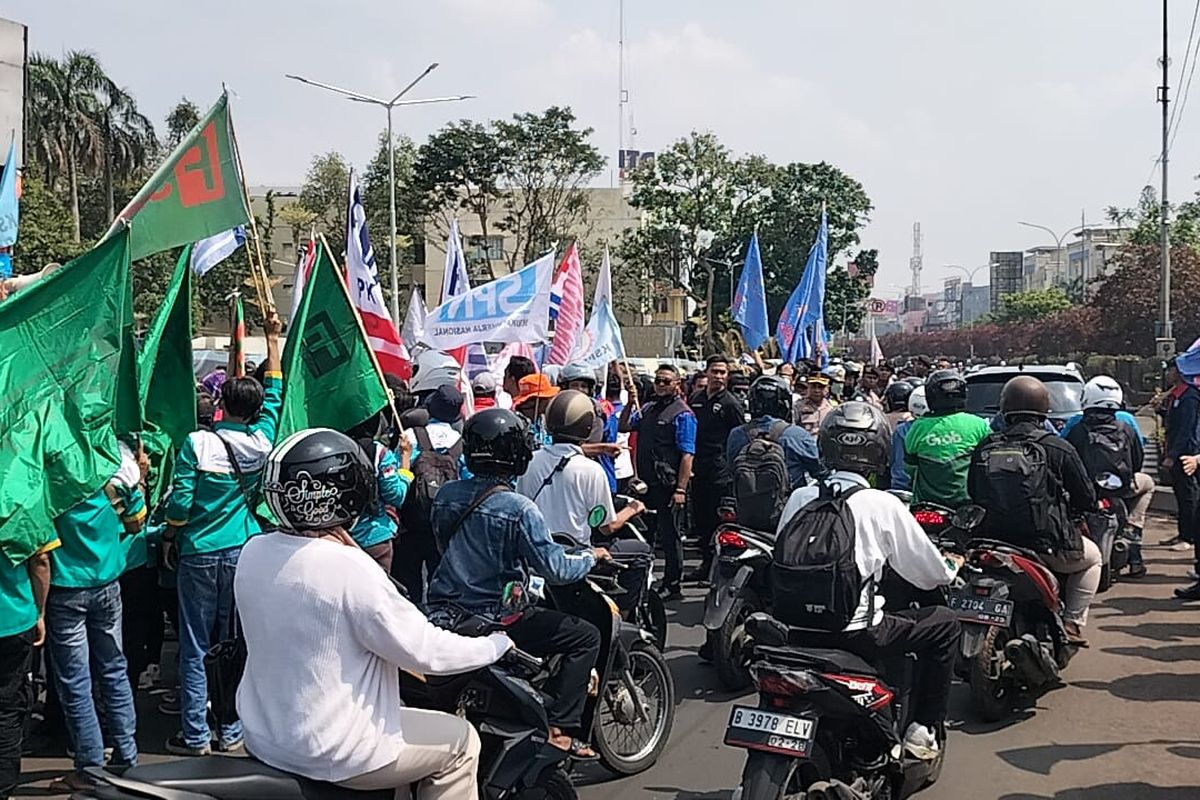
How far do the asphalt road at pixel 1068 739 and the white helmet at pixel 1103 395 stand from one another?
1657 mm

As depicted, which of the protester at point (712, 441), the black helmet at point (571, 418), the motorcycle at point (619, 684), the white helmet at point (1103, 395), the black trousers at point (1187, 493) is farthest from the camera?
the black trousers at point (1187, 493)

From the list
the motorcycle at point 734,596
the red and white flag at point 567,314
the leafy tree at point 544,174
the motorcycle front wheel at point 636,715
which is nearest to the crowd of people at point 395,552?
the motorcycle front wheel at point 636,715

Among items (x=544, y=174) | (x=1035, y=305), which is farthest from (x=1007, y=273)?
(x=544, y=174)

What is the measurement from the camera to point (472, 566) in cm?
475

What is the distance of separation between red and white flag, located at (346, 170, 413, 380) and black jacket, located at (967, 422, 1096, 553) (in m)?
3.72

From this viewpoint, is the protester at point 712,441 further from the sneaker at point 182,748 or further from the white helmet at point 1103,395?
the sneaker at point 182,748

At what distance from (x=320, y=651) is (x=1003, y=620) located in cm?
394

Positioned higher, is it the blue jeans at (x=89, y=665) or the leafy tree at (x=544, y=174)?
the leafy tree at (x=544, y=174)

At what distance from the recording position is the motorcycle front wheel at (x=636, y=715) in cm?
567

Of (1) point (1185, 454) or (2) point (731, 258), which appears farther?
(2) point (731, 258)

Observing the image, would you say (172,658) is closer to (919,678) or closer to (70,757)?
(70,757)

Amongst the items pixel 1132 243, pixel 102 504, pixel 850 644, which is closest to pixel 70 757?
pixel 102 504

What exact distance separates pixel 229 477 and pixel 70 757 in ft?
5.76

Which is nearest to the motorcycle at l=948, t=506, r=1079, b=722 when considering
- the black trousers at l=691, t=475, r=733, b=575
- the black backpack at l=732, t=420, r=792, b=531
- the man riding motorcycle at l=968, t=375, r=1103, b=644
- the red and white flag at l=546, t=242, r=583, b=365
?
the man riding motorcycle at l=968, t=375, r=1103, b=644
